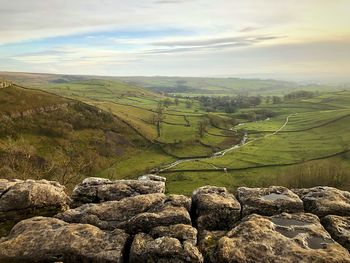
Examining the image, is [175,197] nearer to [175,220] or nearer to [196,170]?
[175,220]

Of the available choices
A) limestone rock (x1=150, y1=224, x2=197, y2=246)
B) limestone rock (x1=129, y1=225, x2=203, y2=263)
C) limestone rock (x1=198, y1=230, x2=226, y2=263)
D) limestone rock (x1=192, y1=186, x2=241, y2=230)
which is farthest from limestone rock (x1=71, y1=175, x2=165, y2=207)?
limestone rock (x1=198, y1=230, x2=226, y2=263)

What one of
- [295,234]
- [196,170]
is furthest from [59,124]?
[295,234]

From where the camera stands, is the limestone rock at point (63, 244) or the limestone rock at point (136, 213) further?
the limestone rock at point (136, 213)

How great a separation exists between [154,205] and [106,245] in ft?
20.4

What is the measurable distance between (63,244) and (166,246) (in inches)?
294

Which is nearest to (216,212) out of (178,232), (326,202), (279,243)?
(178,232)

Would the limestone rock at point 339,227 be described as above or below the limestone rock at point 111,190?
above

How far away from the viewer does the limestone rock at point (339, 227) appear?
24.9 m

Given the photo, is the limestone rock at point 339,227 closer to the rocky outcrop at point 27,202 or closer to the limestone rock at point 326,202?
the limestone rock at point 326,202

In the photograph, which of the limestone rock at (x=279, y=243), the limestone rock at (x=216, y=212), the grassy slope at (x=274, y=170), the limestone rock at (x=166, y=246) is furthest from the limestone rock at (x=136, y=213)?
the grassy slope at (x=274, y=170)

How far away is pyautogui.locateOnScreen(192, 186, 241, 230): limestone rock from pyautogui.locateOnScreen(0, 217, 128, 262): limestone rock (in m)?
6.60

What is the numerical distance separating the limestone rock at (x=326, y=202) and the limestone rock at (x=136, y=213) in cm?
1057

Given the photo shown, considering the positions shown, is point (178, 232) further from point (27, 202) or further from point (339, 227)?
point (27, 202)

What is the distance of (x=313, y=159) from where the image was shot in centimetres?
17800
